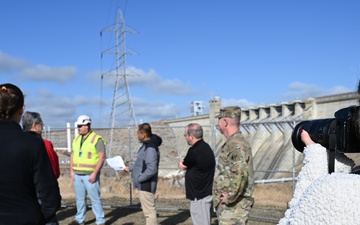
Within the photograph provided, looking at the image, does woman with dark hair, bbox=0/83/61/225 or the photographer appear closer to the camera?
the photographer

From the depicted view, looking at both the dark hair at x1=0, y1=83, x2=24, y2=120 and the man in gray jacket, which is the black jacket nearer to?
the dark hair at x1=0, y1=83, x2=24, y2=120

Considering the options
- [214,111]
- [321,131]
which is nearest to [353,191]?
[321,131]

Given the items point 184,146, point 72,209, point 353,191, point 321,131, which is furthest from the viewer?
point 184,146

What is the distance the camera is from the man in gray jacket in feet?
20.4

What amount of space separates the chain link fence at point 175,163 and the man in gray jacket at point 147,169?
314 centimetres

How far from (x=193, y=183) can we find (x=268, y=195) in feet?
26.1

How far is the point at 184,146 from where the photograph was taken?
2755cm

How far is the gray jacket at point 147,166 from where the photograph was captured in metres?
6.21

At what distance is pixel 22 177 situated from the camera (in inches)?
100

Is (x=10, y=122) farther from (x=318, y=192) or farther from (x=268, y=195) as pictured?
(x=268, y=195)

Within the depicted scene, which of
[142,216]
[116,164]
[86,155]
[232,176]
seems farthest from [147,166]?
[142,216]

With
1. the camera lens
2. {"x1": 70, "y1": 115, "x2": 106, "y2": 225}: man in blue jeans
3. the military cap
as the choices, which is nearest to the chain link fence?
{"x1": 70, "y1": 115, "x2": 106, "y2": 225}: man in blue jeans

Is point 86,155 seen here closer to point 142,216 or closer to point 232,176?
point 142,216

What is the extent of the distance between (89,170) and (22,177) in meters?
4.43
